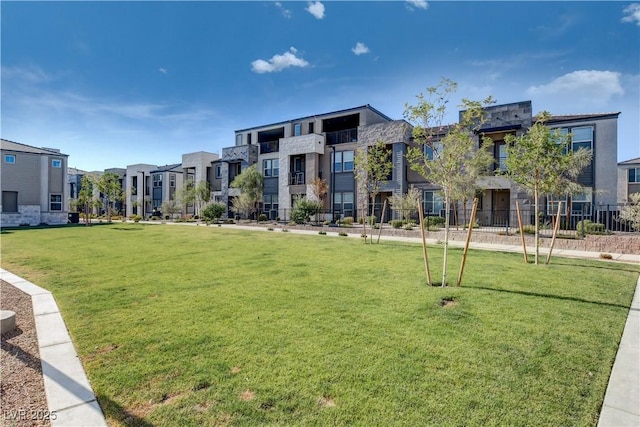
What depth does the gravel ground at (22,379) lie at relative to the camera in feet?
9.52

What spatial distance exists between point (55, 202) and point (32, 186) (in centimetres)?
249

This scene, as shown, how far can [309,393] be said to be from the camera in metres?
3.08

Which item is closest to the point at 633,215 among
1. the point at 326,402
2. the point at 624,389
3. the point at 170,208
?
the point at 624,389

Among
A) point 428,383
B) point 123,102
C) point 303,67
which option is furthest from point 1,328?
point 303,67

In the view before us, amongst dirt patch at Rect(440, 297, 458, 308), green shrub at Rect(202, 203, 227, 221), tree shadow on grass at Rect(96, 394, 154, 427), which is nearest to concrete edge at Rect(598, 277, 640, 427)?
dirt patch at Rect(440, 297, 458, 308)

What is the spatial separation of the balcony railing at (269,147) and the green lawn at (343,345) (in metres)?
30.8

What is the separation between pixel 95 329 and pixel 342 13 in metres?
14.9

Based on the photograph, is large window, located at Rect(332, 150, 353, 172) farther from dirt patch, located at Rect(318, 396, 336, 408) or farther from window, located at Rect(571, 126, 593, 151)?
dirt patch, located at Rect(318, 396, 336, 408)

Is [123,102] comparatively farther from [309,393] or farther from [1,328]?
→ [309,393]

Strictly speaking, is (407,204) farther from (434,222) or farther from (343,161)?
(343,161)

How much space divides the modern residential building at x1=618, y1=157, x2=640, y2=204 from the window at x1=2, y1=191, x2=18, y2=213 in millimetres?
60683

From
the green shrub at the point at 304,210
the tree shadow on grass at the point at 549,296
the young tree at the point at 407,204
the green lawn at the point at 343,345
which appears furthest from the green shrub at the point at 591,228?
the green shrub at the point at 304,210

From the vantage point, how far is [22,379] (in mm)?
3518

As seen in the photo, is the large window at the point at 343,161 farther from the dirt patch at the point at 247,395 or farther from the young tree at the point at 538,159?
the dirt patch at the point at 247,395
